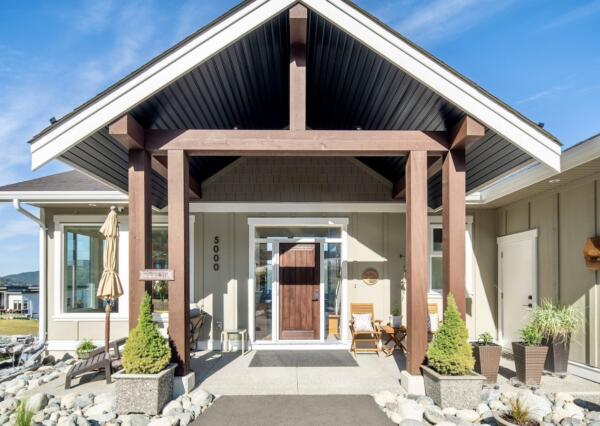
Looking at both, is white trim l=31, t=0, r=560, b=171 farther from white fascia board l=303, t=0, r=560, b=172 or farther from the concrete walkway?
the concrete walkway

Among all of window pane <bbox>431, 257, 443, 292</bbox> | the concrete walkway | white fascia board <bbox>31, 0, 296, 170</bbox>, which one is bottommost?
the concrete walkway

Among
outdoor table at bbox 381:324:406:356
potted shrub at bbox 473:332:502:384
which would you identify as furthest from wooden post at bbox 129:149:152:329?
potted shrub at bbox 473:332:502:384

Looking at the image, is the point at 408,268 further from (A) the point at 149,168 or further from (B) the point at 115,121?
(B) the point at 115,121

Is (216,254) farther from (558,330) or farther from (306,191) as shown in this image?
(558,330)

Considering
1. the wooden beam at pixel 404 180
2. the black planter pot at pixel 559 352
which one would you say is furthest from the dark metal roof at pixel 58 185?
the black planter pot at pixel 559 352

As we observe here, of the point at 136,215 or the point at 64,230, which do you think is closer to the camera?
the point at 136,215

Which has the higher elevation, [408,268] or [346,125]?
[346,125]

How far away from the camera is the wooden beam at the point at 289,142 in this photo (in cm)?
480

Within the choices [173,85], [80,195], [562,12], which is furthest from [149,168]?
[562,12]

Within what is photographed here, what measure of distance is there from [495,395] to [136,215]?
14.5ft

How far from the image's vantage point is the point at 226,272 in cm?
764

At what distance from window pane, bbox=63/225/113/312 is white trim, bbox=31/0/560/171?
385cm

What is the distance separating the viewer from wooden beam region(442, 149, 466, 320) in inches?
186

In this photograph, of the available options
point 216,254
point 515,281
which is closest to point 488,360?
point 515,281
